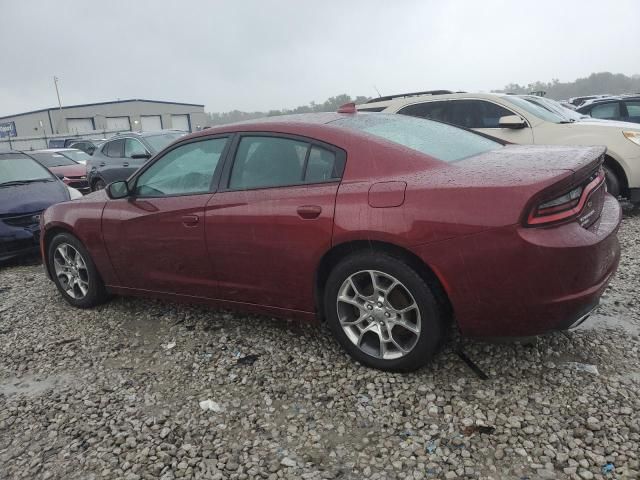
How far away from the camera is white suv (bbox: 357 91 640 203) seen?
19.9 feet

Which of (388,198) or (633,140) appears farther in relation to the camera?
(633,140)

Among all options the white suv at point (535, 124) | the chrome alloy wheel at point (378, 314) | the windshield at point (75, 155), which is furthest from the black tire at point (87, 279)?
the windshield at point (75, 155)

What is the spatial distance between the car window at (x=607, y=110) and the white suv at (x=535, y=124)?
373 centimetres

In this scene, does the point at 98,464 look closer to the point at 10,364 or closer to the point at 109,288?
the point at 10,364

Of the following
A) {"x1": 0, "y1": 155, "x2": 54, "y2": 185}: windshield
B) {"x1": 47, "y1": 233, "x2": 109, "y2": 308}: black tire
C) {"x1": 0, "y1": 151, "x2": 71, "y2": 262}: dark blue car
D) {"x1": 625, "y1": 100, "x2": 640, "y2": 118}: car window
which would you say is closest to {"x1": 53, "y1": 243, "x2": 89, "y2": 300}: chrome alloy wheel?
{"x1": 47, "y1": 233, "x2": 109, "y2": 308}: black tire

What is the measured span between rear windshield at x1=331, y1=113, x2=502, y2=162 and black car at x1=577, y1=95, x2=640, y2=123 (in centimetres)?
852

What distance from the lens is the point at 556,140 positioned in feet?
21.1

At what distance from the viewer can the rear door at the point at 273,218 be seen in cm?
296

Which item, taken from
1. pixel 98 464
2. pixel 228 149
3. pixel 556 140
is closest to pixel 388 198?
pixel 228 149

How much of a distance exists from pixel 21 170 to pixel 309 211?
601 cm

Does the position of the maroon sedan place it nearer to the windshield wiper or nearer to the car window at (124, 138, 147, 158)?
the windshield wiper

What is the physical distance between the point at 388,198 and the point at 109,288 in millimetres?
2765

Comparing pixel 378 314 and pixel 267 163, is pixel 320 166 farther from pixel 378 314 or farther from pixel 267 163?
pixel 378 314

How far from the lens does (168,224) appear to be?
11.8 feet
